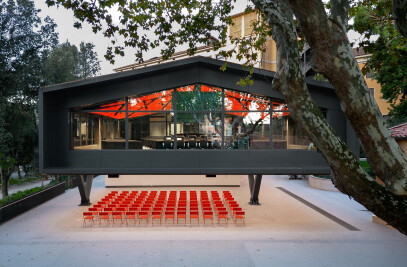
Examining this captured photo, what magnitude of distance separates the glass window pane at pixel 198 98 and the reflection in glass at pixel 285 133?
8.41ft

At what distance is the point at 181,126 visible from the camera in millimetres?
14148

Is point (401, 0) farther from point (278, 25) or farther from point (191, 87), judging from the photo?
point (191, 87)

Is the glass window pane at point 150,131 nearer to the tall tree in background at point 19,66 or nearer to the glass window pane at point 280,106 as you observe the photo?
the glass window pane at point 280,106

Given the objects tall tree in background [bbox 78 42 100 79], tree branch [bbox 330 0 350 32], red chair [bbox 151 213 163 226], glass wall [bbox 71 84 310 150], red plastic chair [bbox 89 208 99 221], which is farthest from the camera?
tall tree in background [bbox 78 42 100 79]

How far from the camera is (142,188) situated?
24.4 metres

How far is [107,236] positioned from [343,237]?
30.7 feet

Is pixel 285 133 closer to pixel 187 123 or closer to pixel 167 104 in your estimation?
pixel 187 123

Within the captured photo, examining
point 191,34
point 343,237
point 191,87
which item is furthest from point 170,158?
point 343,237

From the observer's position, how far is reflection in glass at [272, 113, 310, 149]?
14.2 meters

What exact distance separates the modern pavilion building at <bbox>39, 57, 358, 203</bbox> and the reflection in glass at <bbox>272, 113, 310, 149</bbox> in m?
0.04

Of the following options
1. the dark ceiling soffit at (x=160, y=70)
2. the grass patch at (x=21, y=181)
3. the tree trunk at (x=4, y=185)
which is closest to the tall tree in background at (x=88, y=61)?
the grass patch at (x=21, y=181)

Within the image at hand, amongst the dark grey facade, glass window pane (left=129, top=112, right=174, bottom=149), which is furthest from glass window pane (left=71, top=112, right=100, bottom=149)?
glass window pane (left=129, top=112, right=174, bottom=149)

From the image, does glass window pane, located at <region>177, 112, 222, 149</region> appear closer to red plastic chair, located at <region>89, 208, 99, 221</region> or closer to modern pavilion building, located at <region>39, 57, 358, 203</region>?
modern pavilion building, located at <region>39, 57, 358, 203</region>

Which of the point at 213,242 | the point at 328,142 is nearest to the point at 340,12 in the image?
the point at 328,142
